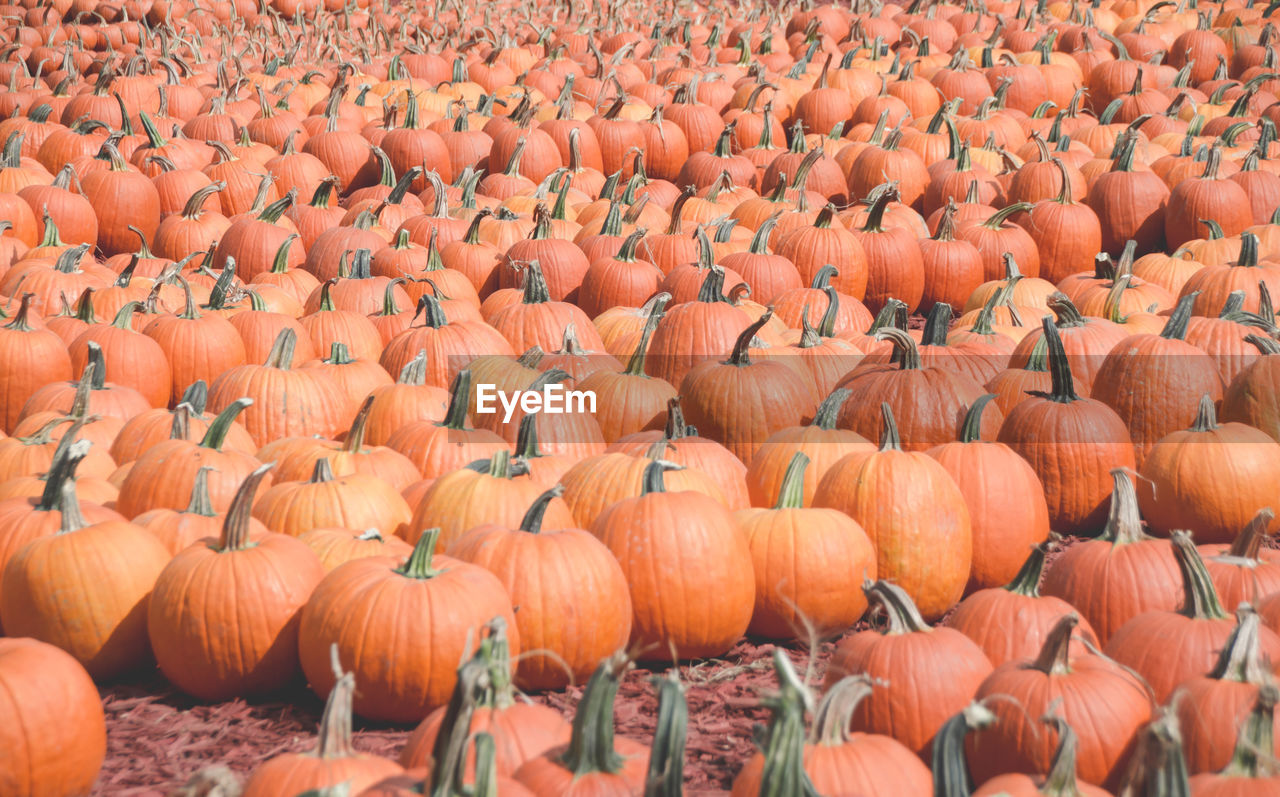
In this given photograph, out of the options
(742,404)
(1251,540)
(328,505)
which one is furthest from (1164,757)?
(742,404)

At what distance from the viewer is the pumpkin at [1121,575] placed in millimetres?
3789

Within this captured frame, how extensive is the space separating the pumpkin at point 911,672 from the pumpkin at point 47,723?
1939 millimetres

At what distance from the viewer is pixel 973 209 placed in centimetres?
886

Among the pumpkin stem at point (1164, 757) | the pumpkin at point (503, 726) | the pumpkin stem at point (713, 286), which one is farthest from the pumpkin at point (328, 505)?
the pumpkin stem at point (1164, 757)

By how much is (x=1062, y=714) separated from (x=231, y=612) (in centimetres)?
239

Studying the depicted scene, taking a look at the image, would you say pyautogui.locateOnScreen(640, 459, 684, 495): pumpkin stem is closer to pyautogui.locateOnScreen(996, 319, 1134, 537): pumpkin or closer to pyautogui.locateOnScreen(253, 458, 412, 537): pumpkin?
pyautogui.locateOnScreen(253, 458, 412, 537): pumpkin

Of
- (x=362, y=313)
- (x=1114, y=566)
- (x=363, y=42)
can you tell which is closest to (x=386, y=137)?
(x=362, y=313)

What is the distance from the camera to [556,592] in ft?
12.0

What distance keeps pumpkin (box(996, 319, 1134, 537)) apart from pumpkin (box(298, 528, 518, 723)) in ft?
8.81

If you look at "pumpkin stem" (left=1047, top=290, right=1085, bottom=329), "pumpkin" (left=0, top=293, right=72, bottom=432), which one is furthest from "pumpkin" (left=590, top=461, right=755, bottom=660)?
"pumpkin" (left=0, top=293, right=72, bottom=432)

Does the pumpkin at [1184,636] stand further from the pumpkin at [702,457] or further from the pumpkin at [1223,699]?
the pumpkin at [702,457]

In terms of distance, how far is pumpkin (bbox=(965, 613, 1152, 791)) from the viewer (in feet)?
9.39

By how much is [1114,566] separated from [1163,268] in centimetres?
450

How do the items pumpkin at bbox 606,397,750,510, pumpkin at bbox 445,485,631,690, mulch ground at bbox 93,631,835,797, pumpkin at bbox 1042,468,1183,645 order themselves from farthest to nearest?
1. pumpkin at bbox 606,397,750,510
2. pumpkin at bbox 1042,468,1183,645
3. pumpkin at bbox 445,485,631,690
4. mulch ground at bbox 93,631,835,797
